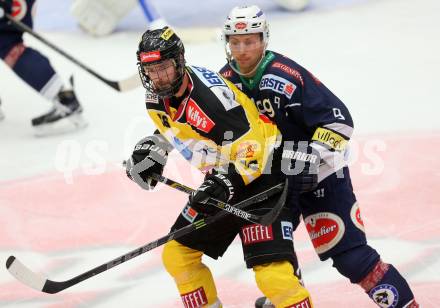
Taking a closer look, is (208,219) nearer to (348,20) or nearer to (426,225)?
(426,225)

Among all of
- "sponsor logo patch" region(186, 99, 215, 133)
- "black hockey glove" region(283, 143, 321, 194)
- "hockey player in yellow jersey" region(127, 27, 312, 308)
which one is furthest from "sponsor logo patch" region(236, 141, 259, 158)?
"black hockey glove" region(283, 143, 321, 194)

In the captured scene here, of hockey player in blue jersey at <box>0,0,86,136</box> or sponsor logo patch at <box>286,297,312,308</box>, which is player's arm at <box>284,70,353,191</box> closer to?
sponsor logo patch at <box>286,297,312,308</box>

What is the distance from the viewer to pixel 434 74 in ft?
18.6

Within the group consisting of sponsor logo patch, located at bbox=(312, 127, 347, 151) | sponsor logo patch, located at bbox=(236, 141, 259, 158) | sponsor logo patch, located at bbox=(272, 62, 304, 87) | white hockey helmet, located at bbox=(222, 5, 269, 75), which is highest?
white hockey helmet, located at bbox=(222, 5, 269, 75)

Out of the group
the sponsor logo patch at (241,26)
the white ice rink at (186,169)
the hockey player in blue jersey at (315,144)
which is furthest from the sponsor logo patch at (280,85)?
the white ice rink at (186,169)

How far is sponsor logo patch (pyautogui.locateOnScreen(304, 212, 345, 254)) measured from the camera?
9.24 ft

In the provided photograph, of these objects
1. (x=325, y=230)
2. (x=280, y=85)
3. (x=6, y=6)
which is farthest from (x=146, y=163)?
(x=6, y=6)

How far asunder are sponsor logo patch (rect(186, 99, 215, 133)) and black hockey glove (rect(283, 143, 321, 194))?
1.10ft

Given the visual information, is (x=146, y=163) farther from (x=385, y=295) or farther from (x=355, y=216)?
(x=385, y=295)

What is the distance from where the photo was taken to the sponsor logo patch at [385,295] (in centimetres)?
281

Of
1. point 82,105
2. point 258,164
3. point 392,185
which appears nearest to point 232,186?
point 258,164

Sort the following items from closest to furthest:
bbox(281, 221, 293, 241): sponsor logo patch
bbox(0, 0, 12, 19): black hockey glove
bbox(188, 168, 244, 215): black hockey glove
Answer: bbox(188, 168, 244, 215): black hockey glove < bbox(281, 221, 293, 241): sponsor logo patch < bbox(0, 0, 12, 19): black hockey glove

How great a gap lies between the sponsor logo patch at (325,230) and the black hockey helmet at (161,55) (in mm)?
690

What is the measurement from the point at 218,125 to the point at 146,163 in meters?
0.42
